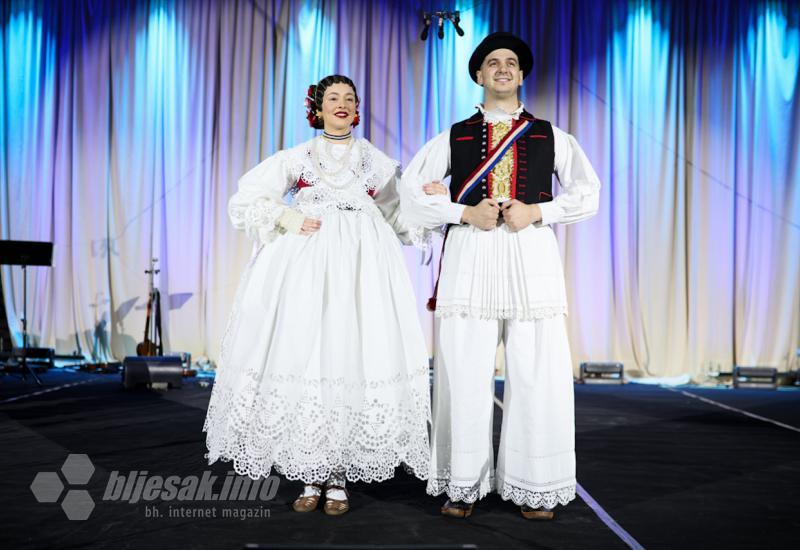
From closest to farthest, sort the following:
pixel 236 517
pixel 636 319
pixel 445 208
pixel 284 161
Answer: pixel 236 517 → pixel 445 208 → pixel 284 161 → pixel 636 319

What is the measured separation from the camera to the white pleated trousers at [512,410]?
2.41m

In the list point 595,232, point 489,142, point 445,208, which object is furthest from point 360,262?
point 595,232

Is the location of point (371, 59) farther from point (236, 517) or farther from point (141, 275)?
point (236, 517)

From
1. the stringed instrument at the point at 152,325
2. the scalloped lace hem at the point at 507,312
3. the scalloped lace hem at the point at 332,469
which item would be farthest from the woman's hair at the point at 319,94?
the stringed instrument at the point at 152,325

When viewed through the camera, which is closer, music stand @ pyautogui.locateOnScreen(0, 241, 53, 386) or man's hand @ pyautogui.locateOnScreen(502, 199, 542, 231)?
man's hand @ pyautogui.locateOnScreen(502, 199, 542, 231)

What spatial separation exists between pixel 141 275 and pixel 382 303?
553 centimetres

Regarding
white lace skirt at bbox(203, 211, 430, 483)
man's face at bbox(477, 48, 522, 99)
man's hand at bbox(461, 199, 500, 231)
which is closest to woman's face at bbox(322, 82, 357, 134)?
white lace skirt at bbox(203, 211, 430, 483)

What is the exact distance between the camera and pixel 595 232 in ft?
23.9

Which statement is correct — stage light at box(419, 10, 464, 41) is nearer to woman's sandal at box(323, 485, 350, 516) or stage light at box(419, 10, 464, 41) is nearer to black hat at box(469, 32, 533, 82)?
black hat at box(469, 32, 533, 82)

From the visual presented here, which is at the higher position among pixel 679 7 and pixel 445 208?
pixel 679 7

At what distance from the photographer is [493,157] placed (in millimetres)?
2490

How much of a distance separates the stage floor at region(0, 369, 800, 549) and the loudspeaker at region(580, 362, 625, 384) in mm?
2077

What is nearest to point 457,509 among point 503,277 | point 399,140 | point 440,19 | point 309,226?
point 503,277

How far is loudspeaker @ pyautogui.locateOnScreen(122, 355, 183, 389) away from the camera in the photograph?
5660mm
